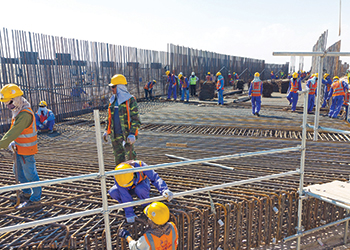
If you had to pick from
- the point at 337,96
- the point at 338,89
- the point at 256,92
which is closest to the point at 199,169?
the point at 256,92

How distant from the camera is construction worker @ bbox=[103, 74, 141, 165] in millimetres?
4230

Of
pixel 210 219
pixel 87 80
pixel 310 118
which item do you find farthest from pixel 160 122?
pixel 210 219

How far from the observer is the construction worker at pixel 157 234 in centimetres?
260

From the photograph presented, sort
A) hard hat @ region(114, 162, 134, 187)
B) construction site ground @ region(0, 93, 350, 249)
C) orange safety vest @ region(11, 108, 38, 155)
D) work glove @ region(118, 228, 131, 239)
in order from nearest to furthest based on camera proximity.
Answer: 1. work glove @ region(118, 228, 131, 239)
2. hard hat @ region(114, 162, 134, 187)
3. construction site ground @ region(0, 93, 350, 249)
4. orange safety vest @ region(11, 108, 38, 155)

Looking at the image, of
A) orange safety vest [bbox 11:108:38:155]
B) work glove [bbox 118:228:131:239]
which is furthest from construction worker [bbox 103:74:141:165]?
work glove [bbox 118:228:131:239]

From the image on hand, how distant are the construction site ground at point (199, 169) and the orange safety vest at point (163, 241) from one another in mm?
401

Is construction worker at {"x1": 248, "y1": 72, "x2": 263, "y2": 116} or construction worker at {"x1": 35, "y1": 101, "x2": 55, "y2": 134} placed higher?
construction worker at {"x1": 248, "y1": 72, "x2": 263, "y2": 116}

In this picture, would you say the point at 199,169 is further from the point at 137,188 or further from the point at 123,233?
the point at 123,233

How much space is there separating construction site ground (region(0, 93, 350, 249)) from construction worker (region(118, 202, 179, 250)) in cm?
37

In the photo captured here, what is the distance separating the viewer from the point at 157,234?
8.75 feet

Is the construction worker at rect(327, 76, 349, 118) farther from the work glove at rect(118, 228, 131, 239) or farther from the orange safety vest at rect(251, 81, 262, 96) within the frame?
the work glove at rect(118, 228, 131, 239)

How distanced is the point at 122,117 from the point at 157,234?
2086 millimetres

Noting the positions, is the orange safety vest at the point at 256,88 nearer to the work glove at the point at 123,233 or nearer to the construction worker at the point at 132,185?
the construction worker at the point at 132,185

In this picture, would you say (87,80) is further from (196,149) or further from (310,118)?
(310,118)
